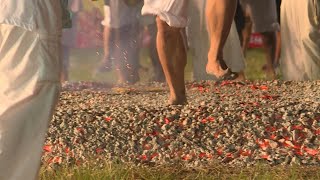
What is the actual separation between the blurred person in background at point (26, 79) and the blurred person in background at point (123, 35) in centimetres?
455

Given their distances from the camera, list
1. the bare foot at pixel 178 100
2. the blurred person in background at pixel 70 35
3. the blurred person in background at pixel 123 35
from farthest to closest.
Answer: the blurred person in background at pixel 123 35 → the blurred person in background at pixel 70 35 → the bare foot at pixel 178 100

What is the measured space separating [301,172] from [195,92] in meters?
3.28

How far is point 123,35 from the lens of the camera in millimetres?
9820

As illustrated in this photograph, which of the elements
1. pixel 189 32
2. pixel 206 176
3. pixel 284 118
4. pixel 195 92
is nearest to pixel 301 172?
pixel 206 176

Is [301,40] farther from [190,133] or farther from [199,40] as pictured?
[190,133]

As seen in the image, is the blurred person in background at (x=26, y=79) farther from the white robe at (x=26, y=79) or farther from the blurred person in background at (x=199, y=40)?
the blurred person in background at (x=199, y=40)

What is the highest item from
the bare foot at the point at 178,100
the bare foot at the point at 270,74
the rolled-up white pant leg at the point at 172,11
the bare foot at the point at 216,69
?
the rolled-up white pant leg at the point at 172,11

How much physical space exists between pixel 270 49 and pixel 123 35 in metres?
2.07

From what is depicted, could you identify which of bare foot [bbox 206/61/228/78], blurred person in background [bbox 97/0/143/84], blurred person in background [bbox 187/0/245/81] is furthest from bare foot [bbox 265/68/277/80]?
bare foot [bbox 206/61/228/78]

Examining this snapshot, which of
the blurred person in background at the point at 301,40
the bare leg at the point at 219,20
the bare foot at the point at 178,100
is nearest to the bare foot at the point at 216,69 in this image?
the bare leg at the point at 219,20

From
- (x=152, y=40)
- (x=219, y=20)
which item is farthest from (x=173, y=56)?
(x=152, y=40)

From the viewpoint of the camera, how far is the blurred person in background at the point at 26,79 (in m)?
4.86

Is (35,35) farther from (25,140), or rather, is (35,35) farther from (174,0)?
(174,0)

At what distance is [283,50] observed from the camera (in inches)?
435
